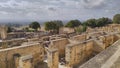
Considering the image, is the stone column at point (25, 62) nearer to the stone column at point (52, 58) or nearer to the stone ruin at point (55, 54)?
the stone ruin at point (55, 54)

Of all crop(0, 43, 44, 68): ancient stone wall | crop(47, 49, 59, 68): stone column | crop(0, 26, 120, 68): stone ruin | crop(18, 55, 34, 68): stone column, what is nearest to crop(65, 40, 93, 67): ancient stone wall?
crop(0, 26, 120, 68): stone ruin

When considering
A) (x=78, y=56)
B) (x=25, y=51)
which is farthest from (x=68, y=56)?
(x=25, y=51)

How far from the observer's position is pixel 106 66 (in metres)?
6.96

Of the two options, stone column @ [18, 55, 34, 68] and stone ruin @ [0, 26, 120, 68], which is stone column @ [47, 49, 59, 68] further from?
stone column @ [18, 55, 34, 68]

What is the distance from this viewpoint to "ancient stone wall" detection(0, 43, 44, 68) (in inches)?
421

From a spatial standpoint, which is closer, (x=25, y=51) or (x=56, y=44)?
(x=25, y=51)

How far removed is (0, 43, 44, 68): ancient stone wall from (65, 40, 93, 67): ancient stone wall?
2.55m

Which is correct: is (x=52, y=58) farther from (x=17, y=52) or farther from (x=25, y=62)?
(x=17, y=52)

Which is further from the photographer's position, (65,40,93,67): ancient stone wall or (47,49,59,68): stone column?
(65,40,93,67): ancient stone wall

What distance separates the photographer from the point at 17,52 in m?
11.6

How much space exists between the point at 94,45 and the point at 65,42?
131 inches

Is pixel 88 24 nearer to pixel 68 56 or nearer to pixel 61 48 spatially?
pixel 61 48

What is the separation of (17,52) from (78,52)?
5362 millimetres

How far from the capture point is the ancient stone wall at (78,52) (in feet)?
40.7
